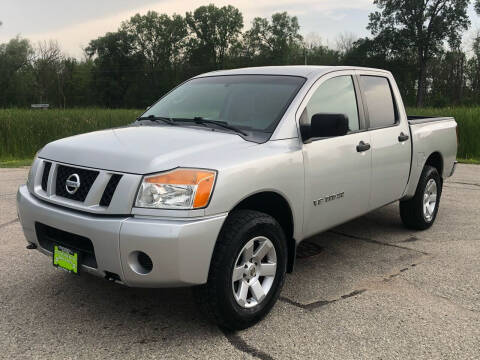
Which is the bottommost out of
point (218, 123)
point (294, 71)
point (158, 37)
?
point (218, 123)

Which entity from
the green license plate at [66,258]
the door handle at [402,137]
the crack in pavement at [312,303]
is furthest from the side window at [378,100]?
the green license plate at [66,258]

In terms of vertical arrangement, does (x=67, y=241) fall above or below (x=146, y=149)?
below

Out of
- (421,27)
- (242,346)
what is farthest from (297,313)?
(421,27)

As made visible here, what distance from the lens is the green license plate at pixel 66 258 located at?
122 inches

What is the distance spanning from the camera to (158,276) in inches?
113

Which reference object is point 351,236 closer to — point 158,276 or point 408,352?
point 408,352

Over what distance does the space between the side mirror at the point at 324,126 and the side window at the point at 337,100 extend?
0.19 meters

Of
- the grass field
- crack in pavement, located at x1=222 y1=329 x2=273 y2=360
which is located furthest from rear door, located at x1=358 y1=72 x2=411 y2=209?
the grass field

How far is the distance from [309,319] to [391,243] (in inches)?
88.5

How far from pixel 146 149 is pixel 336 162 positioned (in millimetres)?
1611

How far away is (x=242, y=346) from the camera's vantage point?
3.07 meters

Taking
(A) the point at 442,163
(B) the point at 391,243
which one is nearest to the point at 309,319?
(B) the point at 391,243

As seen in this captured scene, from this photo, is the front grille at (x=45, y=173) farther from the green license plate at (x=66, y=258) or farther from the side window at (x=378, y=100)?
the side window at (x=378, y=100)

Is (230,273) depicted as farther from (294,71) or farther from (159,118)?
(294,71)
